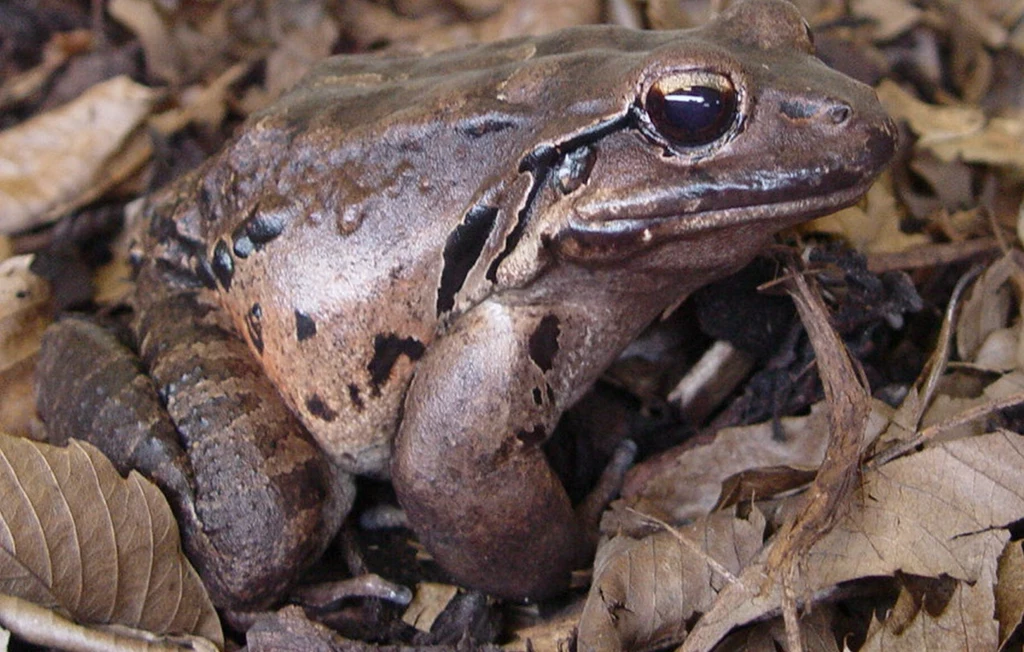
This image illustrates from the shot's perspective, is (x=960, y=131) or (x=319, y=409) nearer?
(x=319, y=409)

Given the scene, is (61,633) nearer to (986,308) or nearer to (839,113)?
(839,113)

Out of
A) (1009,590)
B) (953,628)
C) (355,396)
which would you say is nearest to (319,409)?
(355,396)

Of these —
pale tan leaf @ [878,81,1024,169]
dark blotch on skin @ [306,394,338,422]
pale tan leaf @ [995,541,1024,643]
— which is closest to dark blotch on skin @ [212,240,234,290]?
dark blotch on skin @ [306,394,338,422]

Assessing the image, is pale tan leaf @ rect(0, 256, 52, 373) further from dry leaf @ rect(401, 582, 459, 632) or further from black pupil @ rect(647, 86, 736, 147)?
black pupil @ rect(647, 86, 736, 147)

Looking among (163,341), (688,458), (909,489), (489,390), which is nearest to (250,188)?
(163,341)

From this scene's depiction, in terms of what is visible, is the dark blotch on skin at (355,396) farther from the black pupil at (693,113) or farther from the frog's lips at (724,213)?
the black pupil at (693,113)
